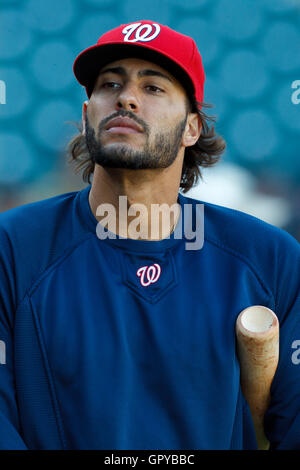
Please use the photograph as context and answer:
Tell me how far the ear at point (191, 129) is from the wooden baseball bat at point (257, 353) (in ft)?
1.82

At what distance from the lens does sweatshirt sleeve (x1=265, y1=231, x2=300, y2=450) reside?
1371 millimetres

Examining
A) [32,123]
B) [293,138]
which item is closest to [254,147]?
[293,138]

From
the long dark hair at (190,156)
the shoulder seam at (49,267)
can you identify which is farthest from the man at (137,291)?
the long dark hair at (190,156)

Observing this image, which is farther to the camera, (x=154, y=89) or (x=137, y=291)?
(x=154, y=89)

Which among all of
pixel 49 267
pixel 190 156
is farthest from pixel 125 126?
pixel 190 156

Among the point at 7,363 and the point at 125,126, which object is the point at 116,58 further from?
the point at 7,363

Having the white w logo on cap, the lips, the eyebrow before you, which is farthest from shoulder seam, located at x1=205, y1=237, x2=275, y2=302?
the white w logo on cap

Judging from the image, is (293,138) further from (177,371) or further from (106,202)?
(177,371)

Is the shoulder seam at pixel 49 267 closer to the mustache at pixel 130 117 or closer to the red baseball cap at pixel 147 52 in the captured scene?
the mustache at pixel 130 117

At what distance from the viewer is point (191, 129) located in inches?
63.7

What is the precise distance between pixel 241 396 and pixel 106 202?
63cm

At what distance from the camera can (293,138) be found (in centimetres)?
287

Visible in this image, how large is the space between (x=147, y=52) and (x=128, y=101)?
0.51 feet

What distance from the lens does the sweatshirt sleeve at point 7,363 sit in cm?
115
